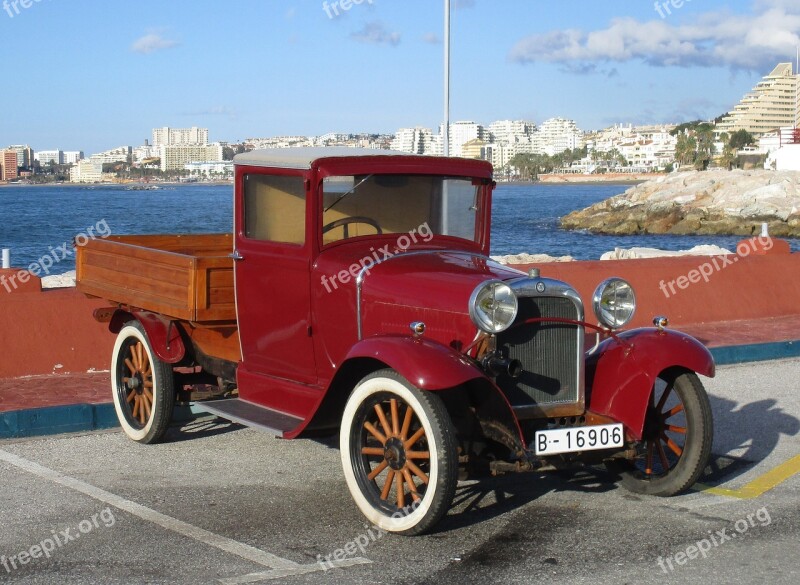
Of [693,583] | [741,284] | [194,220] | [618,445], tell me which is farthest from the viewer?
[194,220]

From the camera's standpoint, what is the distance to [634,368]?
19.6 feet

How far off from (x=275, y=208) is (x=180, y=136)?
171 m

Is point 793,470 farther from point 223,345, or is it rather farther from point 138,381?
point 138,381

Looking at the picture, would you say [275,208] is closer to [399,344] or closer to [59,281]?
[399,344]

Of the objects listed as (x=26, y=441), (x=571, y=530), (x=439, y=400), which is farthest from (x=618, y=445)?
(x=26, y=441)

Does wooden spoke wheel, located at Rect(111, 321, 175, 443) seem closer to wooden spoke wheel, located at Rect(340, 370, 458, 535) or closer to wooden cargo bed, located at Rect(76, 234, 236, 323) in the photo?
wooden cargo bed, located at Rect(76, 234, 236, 323)

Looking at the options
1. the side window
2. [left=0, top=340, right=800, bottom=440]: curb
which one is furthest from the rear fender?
the side window

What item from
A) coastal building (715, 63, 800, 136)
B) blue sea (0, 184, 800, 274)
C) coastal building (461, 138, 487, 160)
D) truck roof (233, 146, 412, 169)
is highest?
coastal building (715, 63, 800, 136)

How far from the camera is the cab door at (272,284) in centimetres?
643

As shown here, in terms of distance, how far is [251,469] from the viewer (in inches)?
265

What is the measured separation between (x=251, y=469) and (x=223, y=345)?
0.92 meters

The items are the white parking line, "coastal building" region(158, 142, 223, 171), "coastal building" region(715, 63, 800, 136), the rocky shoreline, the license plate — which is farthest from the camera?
"coastal building" region(715, 63, 800, 136)

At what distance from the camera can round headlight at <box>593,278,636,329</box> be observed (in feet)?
20.2

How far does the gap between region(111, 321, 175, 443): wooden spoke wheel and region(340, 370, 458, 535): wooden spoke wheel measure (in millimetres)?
2001
